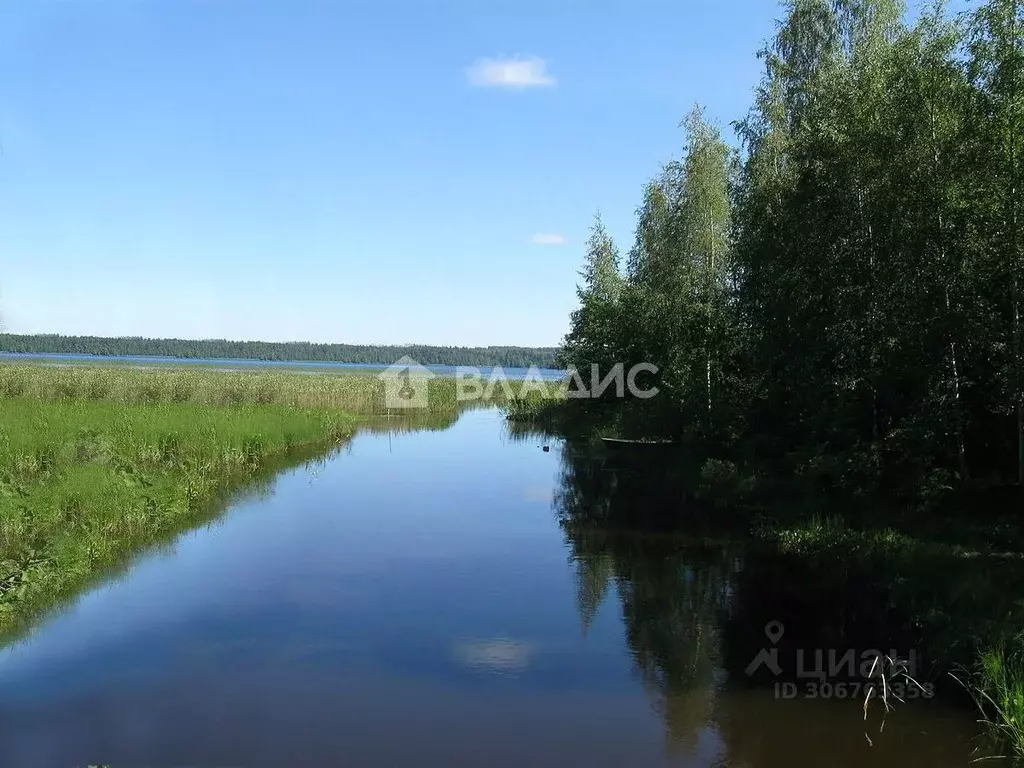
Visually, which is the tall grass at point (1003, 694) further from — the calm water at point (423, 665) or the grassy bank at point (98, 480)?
the grassy bank at point (98, 480)

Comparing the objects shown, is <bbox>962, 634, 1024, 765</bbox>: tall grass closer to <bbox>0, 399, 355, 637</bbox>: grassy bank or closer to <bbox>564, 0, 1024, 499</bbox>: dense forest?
<bbox>564, 0, 1024, 499</bbox>: dense forest

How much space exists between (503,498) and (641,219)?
2404 cm

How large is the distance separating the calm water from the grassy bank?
669mm

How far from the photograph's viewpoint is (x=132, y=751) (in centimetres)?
679

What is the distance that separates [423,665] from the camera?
29.3ft

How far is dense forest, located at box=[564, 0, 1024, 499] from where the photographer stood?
1217 cm

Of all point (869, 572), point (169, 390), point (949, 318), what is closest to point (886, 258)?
point (949, 318)

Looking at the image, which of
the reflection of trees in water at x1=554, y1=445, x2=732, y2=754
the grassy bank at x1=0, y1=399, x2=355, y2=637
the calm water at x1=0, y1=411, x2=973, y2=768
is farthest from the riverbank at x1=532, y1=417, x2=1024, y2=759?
the grassy bank at x1=0, y1=399, x2=355, y2=637

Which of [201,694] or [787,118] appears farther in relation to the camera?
[787,118]

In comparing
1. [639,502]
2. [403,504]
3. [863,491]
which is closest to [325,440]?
[403,504]

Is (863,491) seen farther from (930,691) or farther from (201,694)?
(201,694)

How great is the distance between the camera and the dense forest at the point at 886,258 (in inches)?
479

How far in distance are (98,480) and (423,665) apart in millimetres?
8930

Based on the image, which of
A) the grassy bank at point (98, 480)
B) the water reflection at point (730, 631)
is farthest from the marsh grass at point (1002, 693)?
the grassy bank at point (98, 480)
